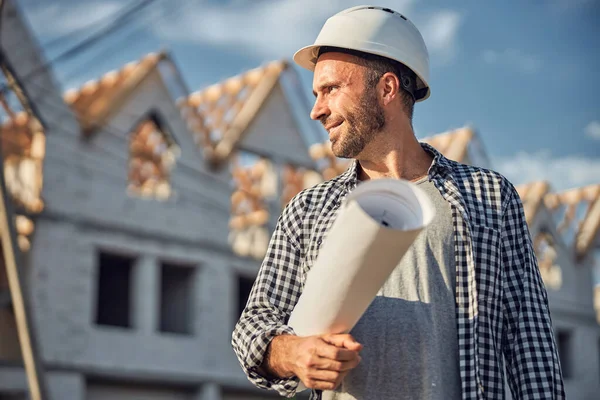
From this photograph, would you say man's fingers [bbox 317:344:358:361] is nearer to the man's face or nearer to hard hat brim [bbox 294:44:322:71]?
the man's face

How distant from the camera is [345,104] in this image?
2.75 m

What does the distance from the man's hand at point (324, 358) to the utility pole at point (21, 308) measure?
31.0ft

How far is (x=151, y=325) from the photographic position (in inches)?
730

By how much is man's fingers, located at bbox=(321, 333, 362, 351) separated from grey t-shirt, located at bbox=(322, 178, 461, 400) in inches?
12.6

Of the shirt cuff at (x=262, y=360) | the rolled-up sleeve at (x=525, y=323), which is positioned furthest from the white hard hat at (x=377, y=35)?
the shirt cuff at (x=262, y=360)

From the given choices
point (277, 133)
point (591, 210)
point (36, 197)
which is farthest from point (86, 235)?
point (591, 210)

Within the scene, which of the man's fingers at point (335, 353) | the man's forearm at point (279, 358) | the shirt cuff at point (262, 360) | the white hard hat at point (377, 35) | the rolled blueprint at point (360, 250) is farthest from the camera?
the white hard hat at point (377, 35)

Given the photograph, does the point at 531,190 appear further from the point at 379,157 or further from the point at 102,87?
the point at 379,157

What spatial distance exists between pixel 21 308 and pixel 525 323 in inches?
380

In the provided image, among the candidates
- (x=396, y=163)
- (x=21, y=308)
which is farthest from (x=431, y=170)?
(x=21, y=308)

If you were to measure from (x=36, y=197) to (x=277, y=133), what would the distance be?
24.1ft

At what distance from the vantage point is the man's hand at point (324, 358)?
2.18m

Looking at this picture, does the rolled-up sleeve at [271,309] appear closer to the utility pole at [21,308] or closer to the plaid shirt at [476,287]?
the plaid shirt at [476,287]

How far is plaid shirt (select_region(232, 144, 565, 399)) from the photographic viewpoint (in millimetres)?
2508
